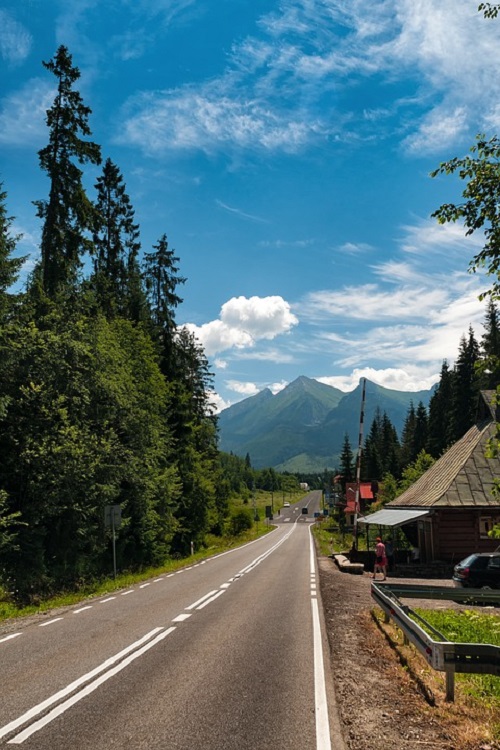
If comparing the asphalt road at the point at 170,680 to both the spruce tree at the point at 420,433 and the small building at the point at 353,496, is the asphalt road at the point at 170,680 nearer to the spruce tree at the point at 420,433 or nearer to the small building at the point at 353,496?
the small building at the point at 353,496

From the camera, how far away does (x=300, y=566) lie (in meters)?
26.6

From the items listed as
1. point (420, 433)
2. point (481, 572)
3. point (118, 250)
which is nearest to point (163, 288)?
point (118, 250)

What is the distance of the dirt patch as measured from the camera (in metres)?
5.12

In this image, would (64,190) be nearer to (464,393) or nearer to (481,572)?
(481,572)

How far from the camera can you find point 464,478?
25141 mm

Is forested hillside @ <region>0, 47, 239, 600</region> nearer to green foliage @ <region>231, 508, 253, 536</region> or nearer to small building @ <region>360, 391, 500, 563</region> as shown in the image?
small building @ <region>360, 391, 500, 563</region>

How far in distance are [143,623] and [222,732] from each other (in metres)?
6.53

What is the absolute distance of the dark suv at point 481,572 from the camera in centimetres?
1761

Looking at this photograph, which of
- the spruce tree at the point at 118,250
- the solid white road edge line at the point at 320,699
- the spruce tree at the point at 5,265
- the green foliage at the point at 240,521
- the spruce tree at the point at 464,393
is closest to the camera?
the solid white road edge line at the point at 320,699

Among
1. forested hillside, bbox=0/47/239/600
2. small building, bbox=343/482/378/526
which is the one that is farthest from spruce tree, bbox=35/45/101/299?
small building, bbox=343/482/378/526

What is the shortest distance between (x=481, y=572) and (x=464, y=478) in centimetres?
806

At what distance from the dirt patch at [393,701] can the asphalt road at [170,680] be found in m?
0.29

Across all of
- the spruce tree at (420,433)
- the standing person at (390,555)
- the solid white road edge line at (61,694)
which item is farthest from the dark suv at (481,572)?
the spruce tree at (420,433)

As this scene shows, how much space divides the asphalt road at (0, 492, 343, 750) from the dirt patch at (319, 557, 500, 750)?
0.94 feet
